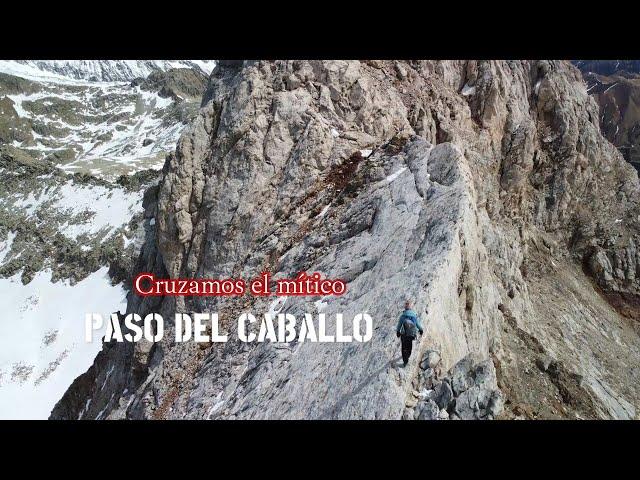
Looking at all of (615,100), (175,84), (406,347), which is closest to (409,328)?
(406,347)

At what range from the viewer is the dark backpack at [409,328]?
9742mm

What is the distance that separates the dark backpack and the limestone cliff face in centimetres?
112

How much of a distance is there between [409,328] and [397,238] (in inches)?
229

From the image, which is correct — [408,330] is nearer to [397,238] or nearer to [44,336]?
[397,238]

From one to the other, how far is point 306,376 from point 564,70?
40654mm

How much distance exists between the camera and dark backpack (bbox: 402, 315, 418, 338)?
9.74 m

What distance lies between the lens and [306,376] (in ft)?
40.7

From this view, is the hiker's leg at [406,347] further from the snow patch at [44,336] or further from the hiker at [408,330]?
the snow patch at [44,336]

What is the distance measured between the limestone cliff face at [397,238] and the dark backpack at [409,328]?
112 cm

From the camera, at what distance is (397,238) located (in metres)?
15.2

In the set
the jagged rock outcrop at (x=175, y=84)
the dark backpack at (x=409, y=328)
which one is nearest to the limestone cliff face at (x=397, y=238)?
the dark backpack at (x=409, y=328)
